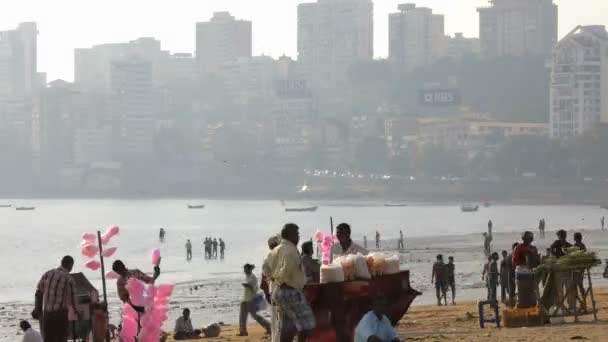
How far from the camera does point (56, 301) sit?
52.2 ft

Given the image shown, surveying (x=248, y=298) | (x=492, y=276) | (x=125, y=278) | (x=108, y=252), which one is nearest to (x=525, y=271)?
(x=248, y=298)

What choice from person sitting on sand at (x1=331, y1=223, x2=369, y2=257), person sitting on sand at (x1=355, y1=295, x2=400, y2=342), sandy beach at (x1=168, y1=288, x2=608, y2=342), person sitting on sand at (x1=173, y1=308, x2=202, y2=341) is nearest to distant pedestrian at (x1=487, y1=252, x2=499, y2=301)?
sandy beach at (x1=168, y1=288, x2=608, y2=342)

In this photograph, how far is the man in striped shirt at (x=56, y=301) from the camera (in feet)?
52.2

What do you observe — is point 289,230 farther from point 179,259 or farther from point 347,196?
point 347,196

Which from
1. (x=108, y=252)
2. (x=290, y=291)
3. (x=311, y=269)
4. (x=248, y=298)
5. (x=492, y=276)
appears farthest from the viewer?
(x=492, y=276)

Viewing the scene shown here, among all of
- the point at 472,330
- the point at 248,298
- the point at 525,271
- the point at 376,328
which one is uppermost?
the point at 525,271

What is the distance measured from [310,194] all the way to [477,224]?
2928 inches

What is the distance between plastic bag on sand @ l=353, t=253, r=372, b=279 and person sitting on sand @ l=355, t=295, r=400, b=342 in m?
1.52

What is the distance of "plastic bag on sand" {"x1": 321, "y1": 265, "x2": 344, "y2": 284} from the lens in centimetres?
1513

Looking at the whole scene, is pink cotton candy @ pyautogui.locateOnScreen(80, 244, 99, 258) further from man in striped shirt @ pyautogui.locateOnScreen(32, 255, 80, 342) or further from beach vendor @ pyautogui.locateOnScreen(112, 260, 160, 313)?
man in striped shirt @ pyautogui.locateOnScreen(32, 255, 80, 342)

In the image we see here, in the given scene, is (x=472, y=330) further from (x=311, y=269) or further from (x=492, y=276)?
Result: (x=492, y=276)

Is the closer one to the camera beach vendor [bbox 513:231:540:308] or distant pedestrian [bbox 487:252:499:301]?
beach vendor [bbox 513:231:540:308]

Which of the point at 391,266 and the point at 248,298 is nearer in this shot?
the point at 391,266

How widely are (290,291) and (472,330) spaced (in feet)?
14.5
